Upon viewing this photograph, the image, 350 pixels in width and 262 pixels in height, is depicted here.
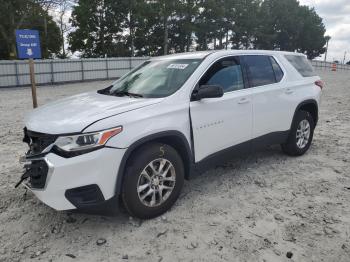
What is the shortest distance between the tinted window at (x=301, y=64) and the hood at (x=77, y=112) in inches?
112

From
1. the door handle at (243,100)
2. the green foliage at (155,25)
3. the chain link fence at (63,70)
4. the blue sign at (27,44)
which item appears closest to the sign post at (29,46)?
the blue sign at (27,44)

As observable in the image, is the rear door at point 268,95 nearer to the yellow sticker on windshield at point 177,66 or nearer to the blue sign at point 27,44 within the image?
the yellow sticker on windshield at point 177,66

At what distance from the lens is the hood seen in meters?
2.90

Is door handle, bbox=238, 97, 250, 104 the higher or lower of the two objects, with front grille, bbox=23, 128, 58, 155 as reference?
higher

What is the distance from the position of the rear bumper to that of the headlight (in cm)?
7

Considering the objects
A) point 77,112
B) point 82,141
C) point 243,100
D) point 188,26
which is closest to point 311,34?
point 188,26

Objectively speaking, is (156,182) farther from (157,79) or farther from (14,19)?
(14,19)

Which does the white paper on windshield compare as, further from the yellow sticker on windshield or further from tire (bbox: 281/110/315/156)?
tire (bbox: 281/110/315/156)

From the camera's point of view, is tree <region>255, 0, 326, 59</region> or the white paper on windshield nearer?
the white paper on windshield

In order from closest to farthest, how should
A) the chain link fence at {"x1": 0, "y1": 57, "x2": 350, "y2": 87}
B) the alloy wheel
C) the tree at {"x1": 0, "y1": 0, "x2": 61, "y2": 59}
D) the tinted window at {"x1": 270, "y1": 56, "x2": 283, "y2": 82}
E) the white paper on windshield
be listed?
the alloy wheel → the white paper on windshield → the tinted window at {"x1": 270, "y1": 56, "x2": 283, "y2": 82} → the chain link fence at {"x1": 0, "y1": 57, "x2": 350, "y2": 87} → the tree at {"x1": 0, "y1": 0, "x2": 61, "y2": 59}

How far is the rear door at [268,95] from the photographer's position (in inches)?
173

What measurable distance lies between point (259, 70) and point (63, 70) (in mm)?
19911

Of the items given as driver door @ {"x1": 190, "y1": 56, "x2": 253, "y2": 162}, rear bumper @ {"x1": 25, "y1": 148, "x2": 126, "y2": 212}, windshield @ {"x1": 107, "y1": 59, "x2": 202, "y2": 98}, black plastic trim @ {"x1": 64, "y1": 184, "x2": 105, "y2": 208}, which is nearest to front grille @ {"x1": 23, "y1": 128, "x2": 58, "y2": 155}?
rear bumper @ {"x1": 25, "y1": 148, "x2": 126, "y2": 212}

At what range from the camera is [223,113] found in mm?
3877
